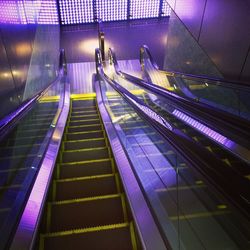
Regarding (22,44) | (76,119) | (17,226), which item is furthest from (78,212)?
(76,119)

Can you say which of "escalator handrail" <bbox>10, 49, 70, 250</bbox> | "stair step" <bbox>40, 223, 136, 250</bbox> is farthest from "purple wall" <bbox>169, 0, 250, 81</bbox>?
"escalator handrail" <bbox>10, 49, 70, 250</bbox>

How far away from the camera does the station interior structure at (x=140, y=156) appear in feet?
4.46

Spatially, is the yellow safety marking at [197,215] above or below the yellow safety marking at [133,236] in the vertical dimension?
above

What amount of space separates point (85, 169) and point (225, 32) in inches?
130

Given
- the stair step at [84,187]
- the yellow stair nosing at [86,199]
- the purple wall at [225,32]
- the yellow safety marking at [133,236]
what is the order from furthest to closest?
1. the purple wall at [225,32]
2. the stair step at [84,187]
3. the yellow stair nosing at [86,199]
4. the yellow safety marking at [133,236]

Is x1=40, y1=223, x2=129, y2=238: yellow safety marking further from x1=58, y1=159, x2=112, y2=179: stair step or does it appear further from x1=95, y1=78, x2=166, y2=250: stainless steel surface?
x1=58, y1=159, x2=112, y2=179: stair step

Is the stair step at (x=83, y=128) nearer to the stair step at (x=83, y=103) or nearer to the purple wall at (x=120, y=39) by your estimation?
the stair step at (x=83, y=103)

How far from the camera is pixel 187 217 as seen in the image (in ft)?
4.97

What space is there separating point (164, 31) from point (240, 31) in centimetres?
1008

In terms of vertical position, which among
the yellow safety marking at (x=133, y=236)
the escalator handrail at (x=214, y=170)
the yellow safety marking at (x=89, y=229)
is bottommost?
the yellow safety marking at (x=133, y=236)

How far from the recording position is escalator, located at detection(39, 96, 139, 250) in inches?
89.3

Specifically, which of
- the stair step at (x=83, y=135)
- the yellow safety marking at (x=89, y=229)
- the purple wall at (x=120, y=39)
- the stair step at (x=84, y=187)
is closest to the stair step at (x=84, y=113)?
the stair step at (x=83, y=135)

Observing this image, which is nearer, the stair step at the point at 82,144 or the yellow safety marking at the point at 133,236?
the yellow safety marking at the point at 133,236

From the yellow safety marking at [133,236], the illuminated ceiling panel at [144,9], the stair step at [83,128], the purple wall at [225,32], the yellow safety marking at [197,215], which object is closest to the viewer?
the yellow safety marking at [197,215]
